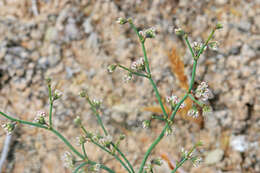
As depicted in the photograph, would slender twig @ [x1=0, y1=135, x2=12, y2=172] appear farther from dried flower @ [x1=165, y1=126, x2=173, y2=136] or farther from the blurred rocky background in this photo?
dried flower @ [x1=165, y1=126, x2=173, y2=136]

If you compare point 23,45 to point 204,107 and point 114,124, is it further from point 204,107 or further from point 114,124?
point 204,107

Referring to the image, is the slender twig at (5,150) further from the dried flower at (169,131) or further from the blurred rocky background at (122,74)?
the dried flower at (169,131)

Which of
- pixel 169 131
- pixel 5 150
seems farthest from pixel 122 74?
pixel 169 131

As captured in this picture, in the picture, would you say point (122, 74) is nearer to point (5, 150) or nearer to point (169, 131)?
point (5, 150)

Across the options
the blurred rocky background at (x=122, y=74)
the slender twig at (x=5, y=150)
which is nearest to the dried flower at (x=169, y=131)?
the blurred rocky background at (x=122, y=74)

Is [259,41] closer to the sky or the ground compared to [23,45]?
closer to the ground

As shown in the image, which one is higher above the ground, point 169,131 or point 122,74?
point 122,74

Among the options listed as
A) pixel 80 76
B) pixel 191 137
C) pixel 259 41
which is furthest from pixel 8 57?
pixel 259 41

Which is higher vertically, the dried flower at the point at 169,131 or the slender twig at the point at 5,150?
the dried flower at the point at 169,131
